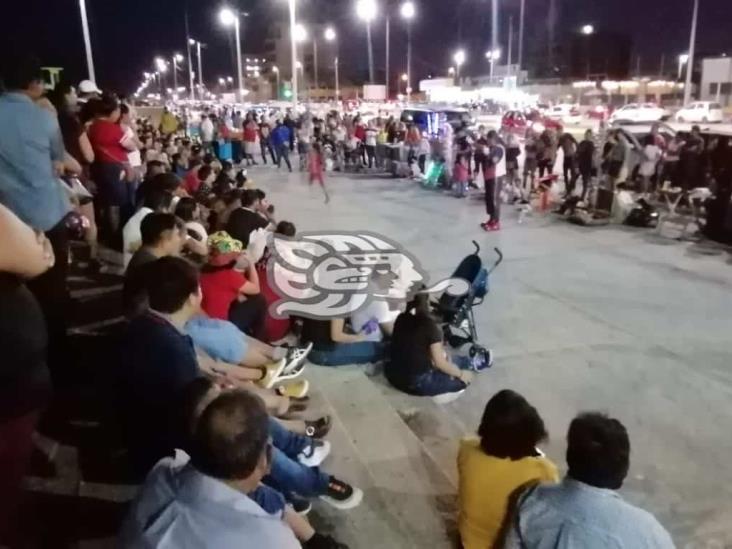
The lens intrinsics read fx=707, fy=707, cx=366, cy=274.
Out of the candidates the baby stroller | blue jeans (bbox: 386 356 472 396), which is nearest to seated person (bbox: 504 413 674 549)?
blue jeans (bbox: 386 356 472 396)

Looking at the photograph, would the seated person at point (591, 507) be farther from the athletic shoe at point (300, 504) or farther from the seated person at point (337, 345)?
the seated person at point (337, 345)

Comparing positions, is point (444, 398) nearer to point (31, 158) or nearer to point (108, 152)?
point (31, 158)

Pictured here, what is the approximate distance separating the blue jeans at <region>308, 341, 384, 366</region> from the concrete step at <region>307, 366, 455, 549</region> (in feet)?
0.91

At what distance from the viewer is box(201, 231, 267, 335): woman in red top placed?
5270 millimetres

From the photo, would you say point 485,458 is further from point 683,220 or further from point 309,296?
point 683,220

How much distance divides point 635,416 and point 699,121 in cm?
3441

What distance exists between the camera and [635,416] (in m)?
5.33

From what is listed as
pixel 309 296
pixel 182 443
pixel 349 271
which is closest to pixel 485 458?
pixel 182 443

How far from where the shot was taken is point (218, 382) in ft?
12.9

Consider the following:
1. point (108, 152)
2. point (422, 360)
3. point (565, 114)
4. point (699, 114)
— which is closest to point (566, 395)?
point (422, 360)

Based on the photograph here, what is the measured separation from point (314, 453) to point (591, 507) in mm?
1951

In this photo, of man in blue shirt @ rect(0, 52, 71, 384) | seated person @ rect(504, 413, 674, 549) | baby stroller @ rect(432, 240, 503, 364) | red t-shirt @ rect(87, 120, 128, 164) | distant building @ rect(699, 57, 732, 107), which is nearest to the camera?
seated person @ rect(504, 413, 674, 549)

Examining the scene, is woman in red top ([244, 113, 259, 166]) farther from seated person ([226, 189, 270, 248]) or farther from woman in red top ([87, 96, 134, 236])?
seated person ([226, 189, 270, 248])

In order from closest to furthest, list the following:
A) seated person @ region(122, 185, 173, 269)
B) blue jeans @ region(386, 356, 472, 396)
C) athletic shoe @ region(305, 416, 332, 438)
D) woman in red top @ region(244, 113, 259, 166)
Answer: athletic shoe @ region(305, 416, 332, 438)
blue jeans @ region(386, 356, 472, 396)
seated person @ region(122, 185, 173, 269)
woman in red top @ region(244, 113, 259, 166)
